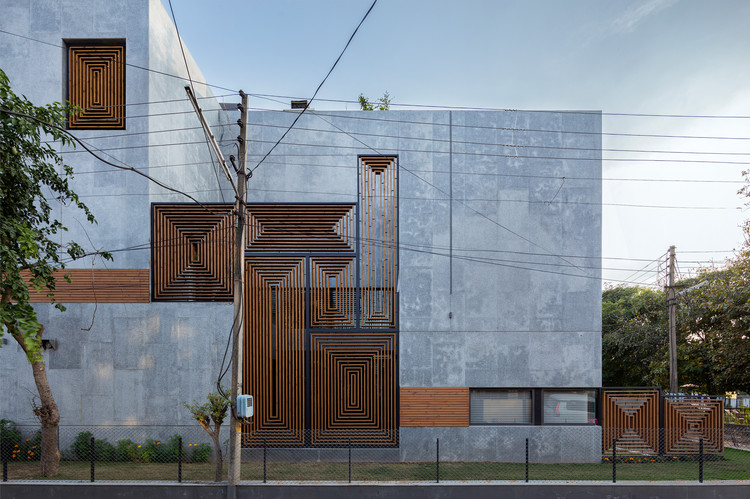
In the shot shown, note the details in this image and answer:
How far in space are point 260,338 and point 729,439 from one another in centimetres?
A: 1742

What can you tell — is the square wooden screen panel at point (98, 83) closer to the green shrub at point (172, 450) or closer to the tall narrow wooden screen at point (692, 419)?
the green shrub at point (172, 450)

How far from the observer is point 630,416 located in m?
14.2

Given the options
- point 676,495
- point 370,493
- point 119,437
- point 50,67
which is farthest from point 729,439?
point 50,67

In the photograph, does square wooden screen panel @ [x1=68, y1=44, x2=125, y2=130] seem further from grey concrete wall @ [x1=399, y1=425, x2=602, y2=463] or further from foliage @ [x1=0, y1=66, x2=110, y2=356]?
grey concrete wall @ [x1=399, y1=425, x2=602, y2=463]

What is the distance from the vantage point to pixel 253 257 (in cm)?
1421

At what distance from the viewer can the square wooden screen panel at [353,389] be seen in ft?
45.5

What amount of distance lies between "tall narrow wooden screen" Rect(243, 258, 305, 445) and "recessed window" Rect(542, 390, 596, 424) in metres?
7.54

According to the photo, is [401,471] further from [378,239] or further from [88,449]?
[88,449]

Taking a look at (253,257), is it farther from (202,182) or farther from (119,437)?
(119,437)

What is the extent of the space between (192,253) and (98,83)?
18.9 ft

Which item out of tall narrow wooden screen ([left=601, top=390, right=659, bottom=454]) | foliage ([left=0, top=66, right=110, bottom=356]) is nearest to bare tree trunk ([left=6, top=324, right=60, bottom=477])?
foliage ([left=0, top=66, right=110, bottom=356])

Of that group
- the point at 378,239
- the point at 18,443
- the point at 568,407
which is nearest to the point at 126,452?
the point at 18,443

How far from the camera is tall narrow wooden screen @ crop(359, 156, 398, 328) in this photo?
1439cm

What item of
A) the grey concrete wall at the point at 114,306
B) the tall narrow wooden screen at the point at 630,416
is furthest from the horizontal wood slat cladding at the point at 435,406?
the grey concrete wall at the point at 114,306
